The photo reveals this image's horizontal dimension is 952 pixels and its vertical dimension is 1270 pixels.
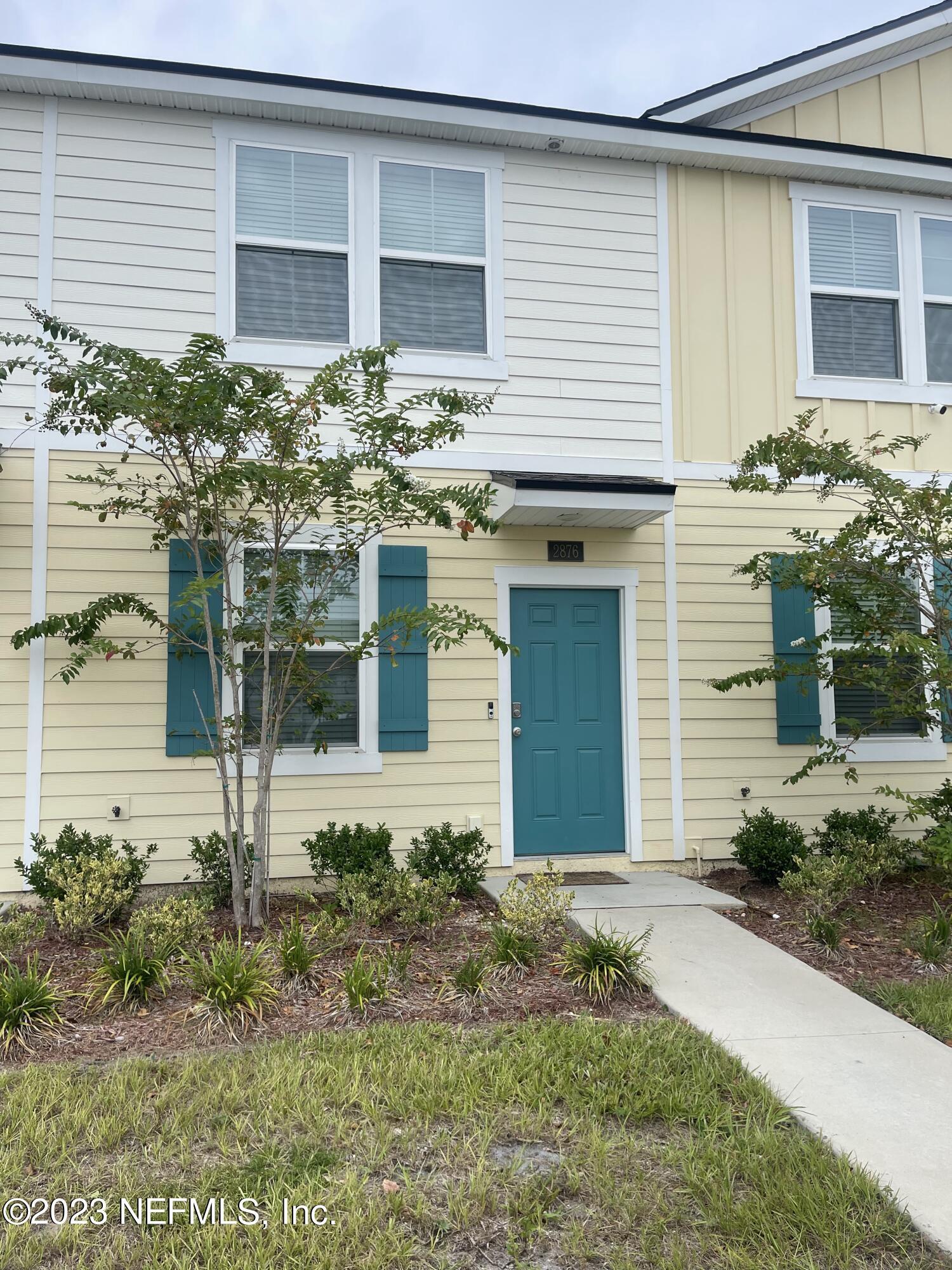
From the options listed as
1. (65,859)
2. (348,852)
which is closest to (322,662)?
(348,852)

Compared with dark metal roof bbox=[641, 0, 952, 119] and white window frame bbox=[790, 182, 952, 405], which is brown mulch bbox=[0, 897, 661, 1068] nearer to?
white window frame bbox=[790, 182, 952, 405]

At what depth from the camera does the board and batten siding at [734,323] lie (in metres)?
7.41

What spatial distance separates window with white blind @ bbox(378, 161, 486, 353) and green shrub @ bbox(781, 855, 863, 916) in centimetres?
436

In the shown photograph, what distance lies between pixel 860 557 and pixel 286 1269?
209 inches

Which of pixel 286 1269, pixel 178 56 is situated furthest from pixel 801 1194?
pixel 178 56

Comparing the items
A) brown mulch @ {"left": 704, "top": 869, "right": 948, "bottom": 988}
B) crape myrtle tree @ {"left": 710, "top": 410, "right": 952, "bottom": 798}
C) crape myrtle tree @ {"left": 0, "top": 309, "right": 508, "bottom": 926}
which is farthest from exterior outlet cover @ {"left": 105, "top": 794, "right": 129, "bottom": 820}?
crape myrtle tree @ {"left": 710, "top": 410, "right": 952, "bottom": 798}

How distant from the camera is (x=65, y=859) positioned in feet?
18.2

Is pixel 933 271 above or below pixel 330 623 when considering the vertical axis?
above

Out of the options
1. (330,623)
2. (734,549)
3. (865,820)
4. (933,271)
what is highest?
(933,271)

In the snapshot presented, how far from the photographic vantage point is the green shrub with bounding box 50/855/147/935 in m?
5.01

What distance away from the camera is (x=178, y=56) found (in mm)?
27062

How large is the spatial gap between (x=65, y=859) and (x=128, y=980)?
1634mm

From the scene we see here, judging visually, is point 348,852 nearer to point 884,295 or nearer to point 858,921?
point 858,921

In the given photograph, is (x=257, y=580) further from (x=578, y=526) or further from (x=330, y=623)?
(x=578, y=526)
